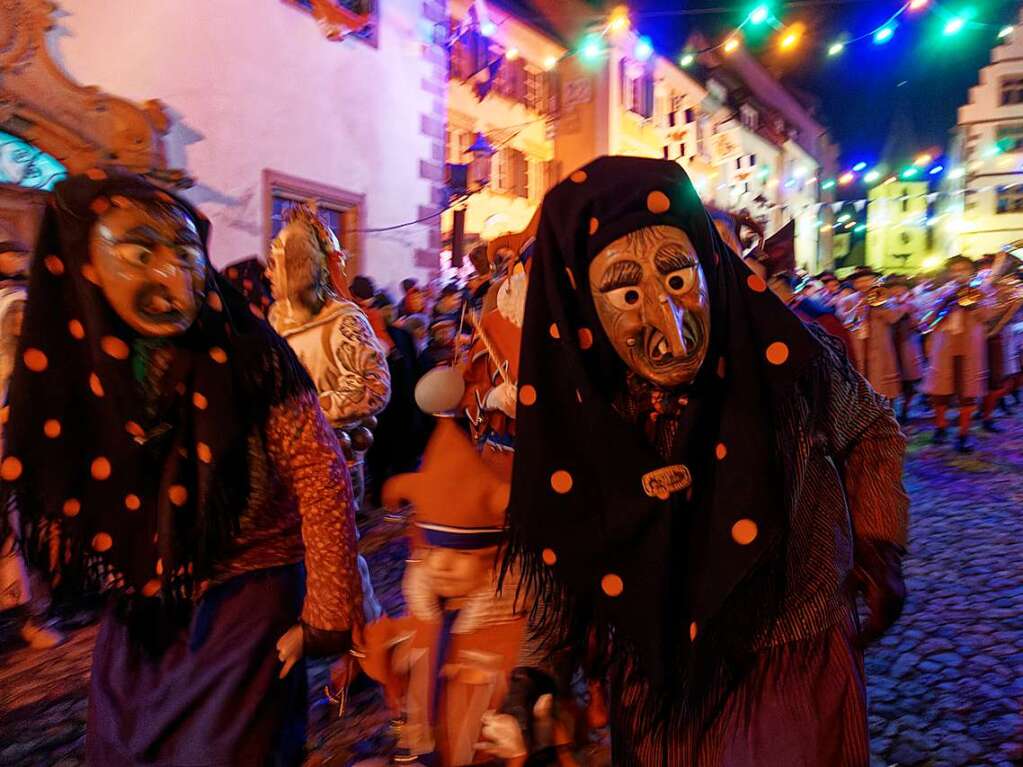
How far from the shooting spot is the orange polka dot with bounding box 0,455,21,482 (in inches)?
67.4

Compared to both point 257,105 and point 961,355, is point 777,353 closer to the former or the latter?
point 257,105

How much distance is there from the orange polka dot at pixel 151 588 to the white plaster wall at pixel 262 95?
20.9 ft

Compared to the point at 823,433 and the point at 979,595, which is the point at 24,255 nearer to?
the point at 823,433

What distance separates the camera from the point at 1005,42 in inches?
1398

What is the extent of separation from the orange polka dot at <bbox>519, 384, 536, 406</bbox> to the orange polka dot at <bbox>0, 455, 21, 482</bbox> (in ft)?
3.95

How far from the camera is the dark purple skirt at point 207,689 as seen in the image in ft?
5.72

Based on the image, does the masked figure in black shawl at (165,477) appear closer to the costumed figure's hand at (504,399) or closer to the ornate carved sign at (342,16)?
the costumed figure's hand at (504,399)

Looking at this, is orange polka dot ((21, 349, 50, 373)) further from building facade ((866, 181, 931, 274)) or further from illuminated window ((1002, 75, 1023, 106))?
building facade ((866, 181, 931, 274))

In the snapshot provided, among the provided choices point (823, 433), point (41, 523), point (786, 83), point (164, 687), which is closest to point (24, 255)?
point (41, 523)

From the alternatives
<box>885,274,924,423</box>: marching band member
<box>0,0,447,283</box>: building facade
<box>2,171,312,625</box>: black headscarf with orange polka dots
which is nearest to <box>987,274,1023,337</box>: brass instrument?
<box>885,274,924,423</box>: marching band member

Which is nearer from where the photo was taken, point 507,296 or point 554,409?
point 554,409

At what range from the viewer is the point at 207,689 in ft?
5.77

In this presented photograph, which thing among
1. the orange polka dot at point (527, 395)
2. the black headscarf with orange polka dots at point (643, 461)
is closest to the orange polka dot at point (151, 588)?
the black headscarf with orange polka dots at point (643, 461)

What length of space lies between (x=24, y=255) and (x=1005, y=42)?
145 feet
